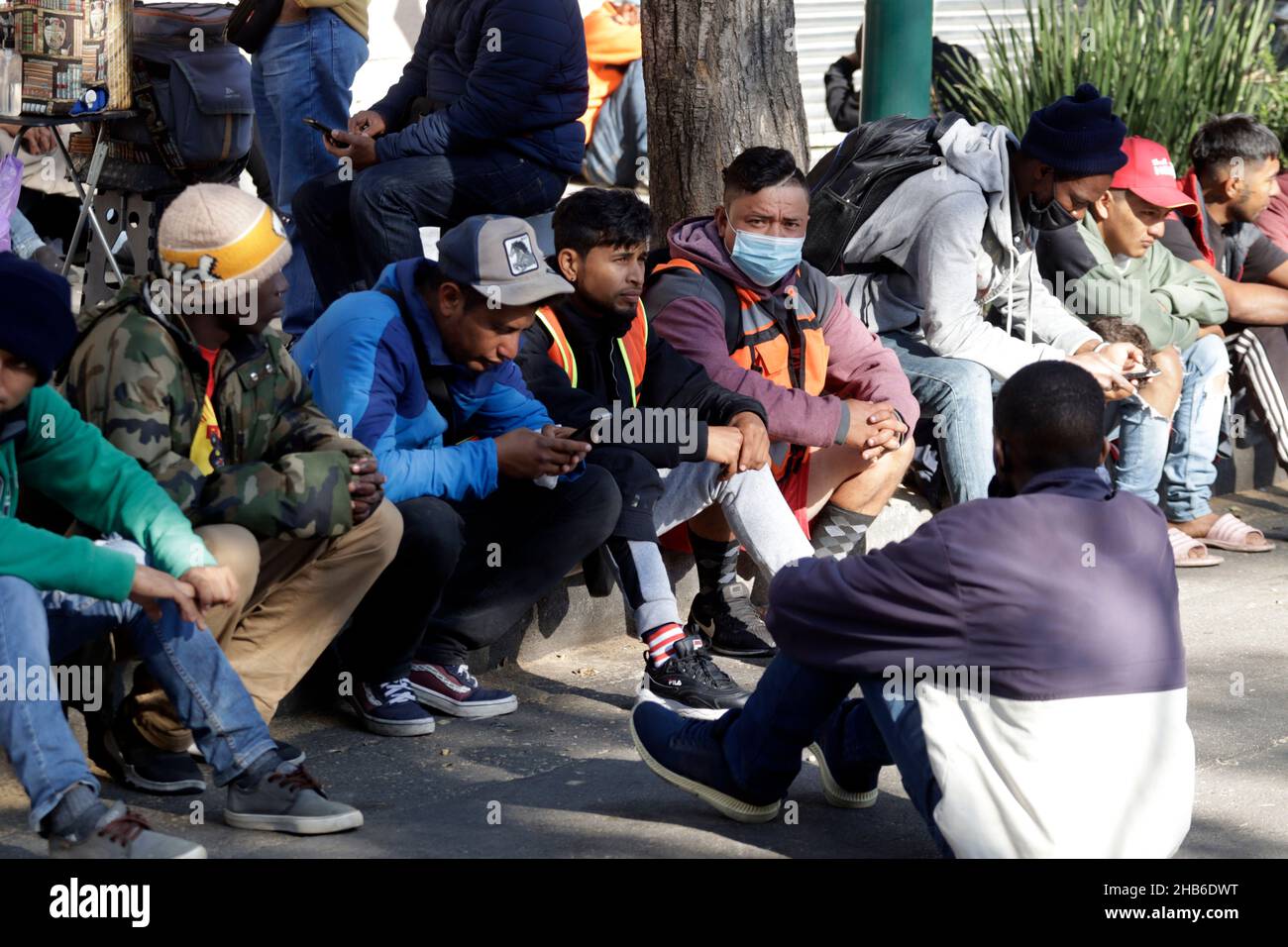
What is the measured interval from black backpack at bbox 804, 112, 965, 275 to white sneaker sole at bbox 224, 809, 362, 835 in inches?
123

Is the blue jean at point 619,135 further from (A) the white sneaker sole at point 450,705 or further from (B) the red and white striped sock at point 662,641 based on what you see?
(A) the white sneaker sole at point 450,705

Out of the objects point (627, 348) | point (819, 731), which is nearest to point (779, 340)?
point (627, 348)

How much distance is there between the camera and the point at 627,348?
520 centimetres

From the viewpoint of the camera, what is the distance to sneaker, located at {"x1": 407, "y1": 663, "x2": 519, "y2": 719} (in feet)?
15.7

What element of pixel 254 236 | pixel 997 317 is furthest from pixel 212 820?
pixel 997 317

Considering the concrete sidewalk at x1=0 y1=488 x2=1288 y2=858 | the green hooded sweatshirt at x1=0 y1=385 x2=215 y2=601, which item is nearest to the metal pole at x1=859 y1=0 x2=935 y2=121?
the concrete sidewalk at x1=0 y1=488 x2=1288 y2=858

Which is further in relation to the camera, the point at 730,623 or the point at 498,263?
the point at 730,623

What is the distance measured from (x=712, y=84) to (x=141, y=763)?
141 inches

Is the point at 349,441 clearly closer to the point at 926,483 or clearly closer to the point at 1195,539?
the point at 926,483

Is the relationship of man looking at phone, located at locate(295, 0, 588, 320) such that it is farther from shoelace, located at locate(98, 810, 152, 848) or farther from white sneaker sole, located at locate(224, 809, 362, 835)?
shoelace, located at locate(98, 810, 152, 848)

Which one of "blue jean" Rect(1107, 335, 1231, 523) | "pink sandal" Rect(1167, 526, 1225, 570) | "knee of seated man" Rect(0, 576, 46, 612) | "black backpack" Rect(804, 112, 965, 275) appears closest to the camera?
"knee of seated man" Rect(0, 576, 46, 612)

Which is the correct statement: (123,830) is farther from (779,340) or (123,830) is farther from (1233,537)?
(1233,537)

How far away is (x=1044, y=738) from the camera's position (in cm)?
333

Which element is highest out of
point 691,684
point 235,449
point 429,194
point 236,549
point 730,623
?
point 429,194
